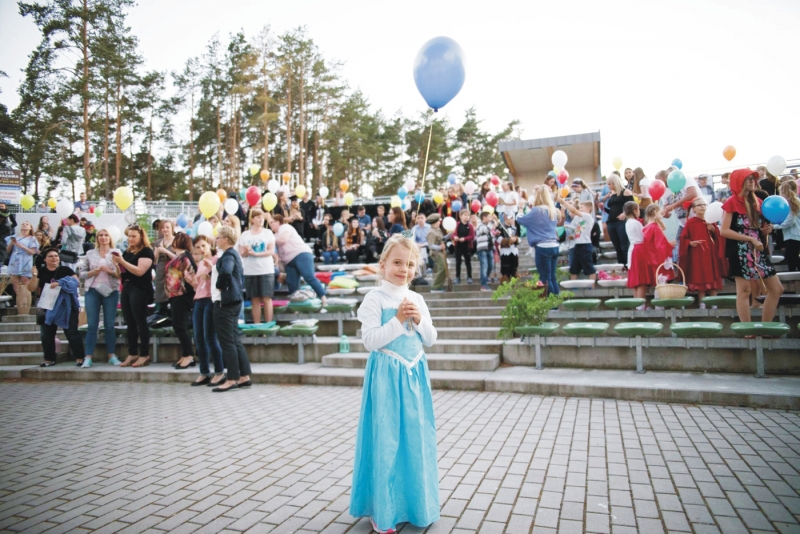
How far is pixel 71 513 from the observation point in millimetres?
3281

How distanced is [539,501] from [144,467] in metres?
3.13

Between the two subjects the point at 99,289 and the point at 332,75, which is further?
the point at 332,75

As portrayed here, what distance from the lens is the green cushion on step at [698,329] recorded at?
5.82 meters

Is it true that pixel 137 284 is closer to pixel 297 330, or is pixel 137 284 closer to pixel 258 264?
pixel 258 264

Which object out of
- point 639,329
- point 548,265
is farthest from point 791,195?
point 639,329

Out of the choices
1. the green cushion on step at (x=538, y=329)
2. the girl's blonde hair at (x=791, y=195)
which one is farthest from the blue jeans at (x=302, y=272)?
the girl's blonde hair at (x=791, y=195)

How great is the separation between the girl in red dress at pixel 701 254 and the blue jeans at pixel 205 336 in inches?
278

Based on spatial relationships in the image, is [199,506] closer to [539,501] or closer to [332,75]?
[539,501]

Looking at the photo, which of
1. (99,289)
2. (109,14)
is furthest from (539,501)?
(109,14)

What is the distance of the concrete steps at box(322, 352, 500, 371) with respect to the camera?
6.85 m

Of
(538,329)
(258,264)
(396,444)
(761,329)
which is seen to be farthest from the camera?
(258,264)

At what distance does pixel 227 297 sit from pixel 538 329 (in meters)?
4.10

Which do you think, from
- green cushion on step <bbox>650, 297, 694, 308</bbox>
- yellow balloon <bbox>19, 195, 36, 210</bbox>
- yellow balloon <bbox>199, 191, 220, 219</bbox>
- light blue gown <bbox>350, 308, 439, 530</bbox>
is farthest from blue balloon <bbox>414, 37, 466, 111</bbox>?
yellow balloon <bbox>19, 195, 36, 210</bbox>

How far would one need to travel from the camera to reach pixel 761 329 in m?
5.61
